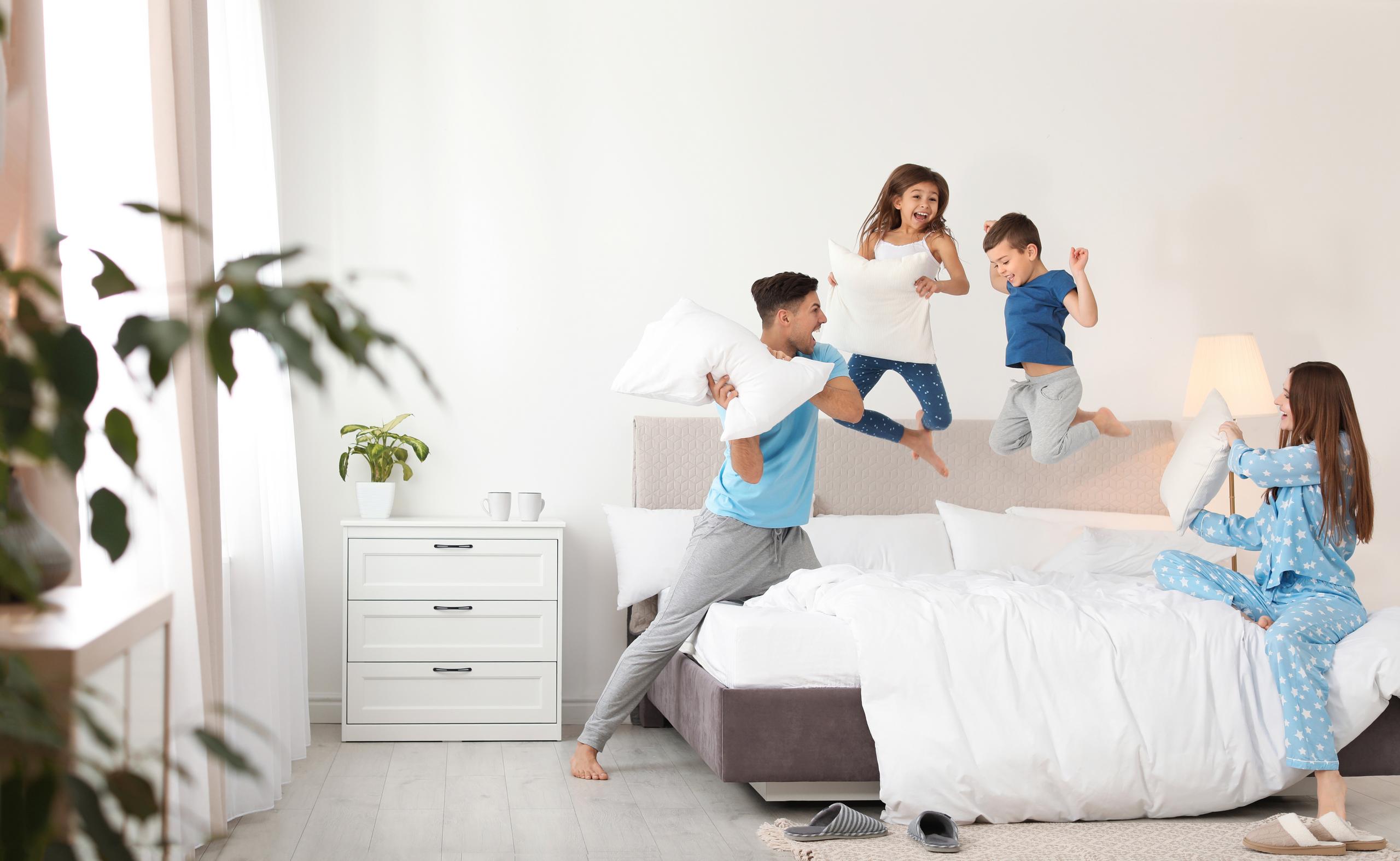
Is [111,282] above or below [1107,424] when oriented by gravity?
above

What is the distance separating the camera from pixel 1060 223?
4.55 meters

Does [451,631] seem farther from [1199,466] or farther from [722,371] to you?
[1199,466]

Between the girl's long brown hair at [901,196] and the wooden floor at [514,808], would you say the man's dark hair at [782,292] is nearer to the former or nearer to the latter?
the girl's long brown hair at [901,196]

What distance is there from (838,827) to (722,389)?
1172mm

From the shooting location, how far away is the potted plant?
12.7ft

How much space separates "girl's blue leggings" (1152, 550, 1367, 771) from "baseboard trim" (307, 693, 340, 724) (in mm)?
2890

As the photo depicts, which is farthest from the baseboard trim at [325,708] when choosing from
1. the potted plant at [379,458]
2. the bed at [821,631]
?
the bed at [821,631]

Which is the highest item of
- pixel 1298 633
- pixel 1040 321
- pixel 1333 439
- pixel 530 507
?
pixel 1040 321

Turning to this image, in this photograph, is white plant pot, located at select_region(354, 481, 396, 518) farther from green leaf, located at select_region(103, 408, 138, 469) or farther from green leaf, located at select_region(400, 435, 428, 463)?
green leaf, located at select_region(103, 408, 138, 469)

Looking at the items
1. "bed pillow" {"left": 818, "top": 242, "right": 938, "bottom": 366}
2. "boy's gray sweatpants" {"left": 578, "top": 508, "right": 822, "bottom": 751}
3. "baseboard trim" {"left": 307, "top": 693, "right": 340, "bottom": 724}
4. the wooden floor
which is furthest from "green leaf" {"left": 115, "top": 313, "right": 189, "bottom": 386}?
"baseboard trim" {"left": 307, "top": 693, "right": 340, "bottom": 724}

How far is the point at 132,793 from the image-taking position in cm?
59

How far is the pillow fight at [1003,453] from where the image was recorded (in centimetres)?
274

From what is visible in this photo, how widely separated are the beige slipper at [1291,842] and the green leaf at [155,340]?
2.72m

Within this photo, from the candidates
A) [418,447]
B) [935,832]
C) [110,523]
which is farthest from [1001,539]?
[110,523]
